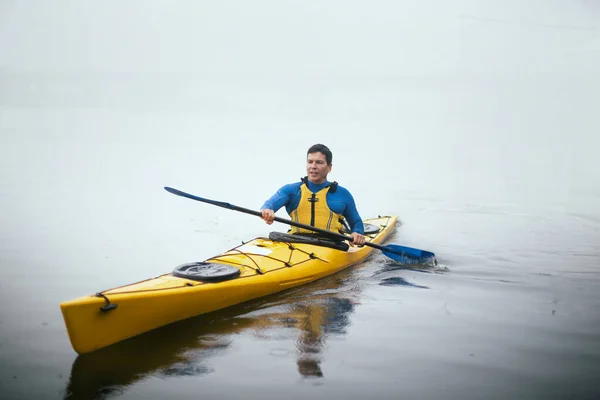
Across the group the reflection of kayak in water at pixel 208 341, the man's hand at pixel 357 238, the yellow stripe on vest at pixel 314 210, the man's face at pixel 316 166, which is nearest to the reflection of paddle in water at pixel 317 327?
the reflection of kayak in water at pixel 208 341

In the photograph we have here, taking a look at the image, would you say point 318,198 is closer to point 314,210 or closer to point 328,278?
point 314,210

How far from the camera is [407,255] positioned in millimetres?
6145

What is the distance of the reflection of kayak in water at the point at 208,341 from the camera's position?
313 cm

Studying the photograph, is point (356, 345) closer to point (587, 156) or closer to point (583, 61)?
point (587, 156)

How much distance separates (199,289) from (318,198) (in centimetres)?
191

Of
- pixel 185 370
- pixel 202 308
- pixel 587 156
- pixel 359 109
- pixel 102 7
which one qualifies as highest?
pixel 102 7

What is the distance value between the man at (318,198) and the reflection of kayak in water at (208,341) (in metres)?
0.85

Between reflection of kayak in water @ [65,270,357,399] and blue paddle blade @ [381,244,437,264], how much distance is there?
4.35 ft

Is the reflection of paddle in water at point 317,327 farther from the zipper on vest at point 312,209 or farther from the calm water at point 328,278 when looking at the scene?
the zipper on vest at point 312,209

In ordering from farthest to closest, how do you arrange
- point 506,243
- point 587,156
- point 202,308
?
point 587,156 < point 506,243 < point 202,308

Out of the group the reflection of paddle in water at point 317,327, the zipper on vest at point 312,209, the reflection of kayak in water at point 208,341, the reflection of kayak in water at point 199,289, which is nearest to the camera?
the reflection of kayak in water at point 208,341

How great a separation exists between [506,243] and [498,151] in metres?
31.5

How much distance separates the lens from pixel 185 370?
325cm

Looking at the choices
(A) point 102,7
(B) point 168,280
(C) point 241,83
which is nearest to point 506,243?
(B) point 168,280
